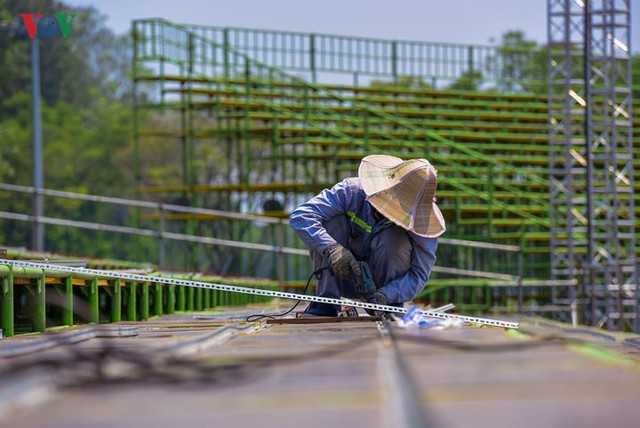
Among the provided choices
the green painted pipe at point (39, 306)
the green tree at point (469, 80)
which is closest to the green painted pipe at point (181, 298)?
the green painted pipe at point (39, 306)

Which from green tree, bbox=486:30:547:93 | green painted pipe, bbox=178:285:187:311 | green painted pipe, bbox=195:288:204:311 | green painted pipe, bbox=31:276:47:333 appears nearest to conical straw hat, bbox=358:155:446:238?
green painted pipe, bbox=31:276:47:333

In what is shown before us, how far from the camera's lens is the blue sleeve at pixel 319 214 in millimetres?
7500

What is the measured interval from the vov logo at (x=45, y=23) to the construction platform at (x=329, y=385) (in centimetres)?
1490

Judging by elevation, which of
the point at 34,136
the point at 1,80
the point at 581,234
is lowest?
the point at 581,234

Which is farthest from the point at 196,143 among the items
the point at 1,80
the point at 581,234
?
the point at 581,234

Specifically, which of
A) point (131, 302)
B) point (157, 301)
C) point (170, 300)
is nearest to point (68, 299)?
point (131, 302)

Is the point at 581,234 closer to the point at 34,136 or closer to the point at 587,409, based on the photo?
the point at 34,136

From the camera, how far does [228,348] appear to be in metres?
4.07

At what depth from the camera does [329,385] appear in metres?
2.93

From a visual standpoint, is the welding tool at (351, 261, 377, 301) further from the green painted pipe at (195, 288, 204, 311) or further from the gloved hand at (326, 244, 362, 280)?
the green painted pipe at (195, 288, 204, 311)

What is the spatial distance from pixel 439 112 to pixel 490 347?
23.3 m

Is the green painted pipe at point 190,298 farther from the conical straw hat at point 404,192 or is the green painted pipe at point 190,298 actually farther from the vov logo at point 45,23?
the vov logo at point 45,23

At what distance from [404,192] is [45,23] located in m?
12.7

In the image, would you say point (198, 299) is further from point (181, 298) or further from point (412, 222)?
point (412, 222)
